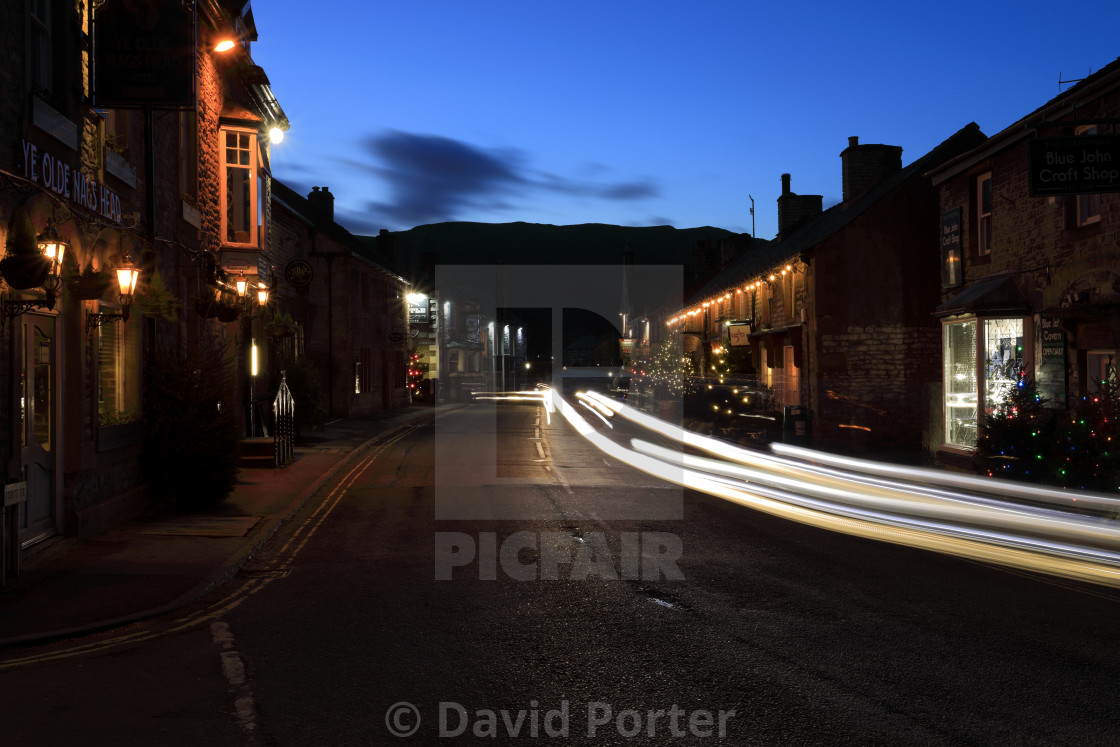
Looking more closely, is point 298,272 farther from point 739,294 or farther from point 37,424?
point 739,294

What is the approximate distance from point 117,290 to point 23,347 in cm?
234

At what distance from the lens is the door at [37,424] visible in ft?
31.6

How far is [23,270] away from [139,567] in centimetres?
312

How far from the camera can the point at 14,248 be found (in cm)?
851

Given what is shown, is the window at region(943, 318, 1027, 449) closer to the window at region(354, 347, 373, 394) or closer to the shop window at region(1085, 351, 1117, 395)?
the shop window at region(1085, 351, 1117, 395)

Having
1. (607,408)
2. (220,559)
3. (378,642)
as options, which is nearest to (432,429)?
(607,408)

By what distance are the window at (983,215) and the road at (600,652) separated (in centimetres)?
1141

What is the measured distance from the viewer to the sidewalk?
7328 millimetres

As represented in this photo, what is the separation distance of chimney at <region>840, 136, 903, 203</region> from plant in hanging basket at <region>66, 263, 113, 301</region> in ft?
89.8

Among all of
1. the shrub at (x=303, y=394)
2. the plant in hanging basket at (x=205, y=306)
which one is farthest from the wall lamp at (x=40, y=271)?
the shrub at (x=303, y=394)

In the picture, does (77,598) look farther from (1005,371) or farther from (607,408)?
(607,408)

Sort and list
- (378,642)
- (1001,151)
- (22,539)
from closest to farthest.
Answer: (378,642) → (22,539) → (1001,151)

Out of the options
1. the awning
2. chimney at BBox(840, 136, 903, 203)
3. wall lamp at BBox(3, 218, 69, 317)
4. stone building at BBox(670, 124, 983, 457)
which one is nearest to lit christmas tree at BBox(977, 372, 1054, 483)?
the awning

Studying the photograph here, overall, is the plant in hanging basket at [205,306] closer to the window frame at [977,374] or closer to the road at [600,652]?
the road at [600,652]
